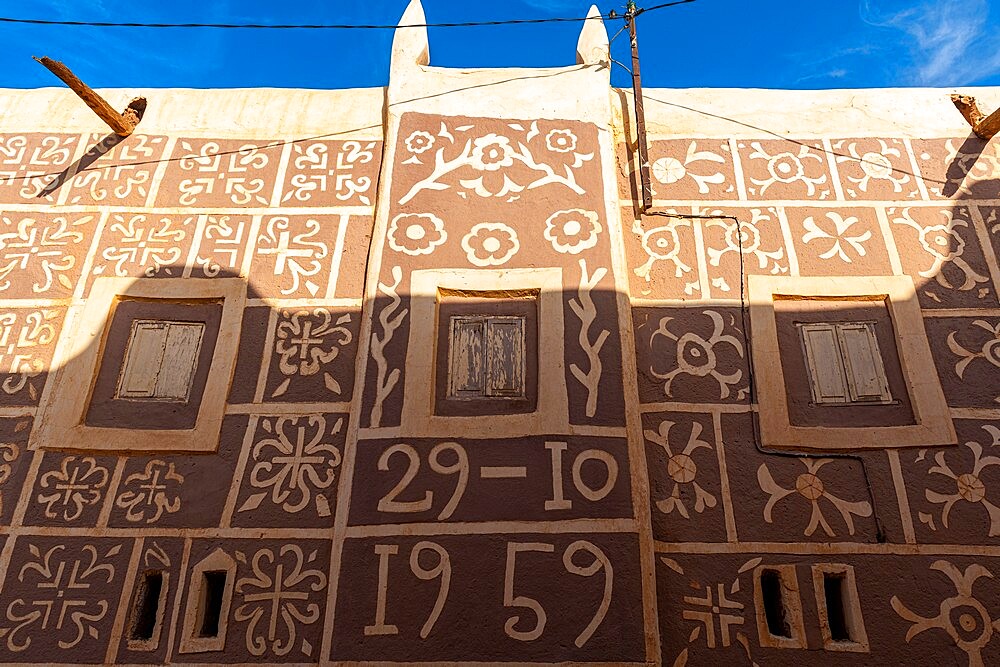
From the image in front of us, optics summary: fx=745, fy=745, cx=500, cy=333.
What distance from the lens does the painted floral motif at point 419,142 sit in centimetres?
589

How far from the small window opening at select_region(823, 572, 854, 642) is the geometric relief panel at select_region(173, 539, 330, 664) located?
301cm

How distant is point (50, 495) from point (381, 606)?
2.35 metres

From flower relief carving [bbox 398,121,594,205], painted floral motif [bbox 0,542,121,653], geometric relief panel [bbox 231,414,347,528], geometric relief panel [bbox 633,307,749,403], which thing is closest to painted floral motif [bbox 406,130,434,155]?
flower relief carving [bbox 398,121,594,205]

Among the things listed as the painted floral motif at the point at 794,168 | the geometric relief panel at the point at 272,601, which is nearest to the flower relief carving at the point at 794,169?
the painted floral motif at the point at 794,168

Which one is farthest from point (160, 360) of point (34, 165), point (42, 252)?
point (34, 165)

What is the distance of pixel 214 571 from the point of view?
4.56 m

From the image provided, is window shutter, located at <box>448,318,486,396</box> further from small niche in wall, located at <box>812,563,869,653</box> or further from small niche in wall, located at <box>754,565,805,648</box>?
A: small niche in wall, located at <box>812,563,869,653</box>

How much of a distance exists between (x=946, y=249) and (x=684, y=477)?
2772 millimetres

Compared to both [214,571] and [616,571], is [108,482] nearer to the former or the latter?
[214,571]

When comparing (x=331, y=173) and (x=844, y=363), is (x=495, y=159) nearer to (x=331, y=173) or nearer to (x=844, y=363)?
(x=331, y=173)

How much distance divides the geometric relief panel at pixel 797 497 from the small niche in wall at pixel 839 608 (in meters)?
0.20

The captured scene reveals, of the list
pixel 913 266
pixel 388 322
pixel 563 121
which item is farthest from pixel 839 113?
pixel 388 322

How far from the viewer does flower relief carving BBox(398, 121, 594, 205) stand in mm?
5684

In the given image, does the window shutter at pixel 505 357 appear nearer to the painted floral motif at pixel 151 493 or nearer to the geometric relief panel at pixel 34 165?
the painted floral motif at pixel 151 493
